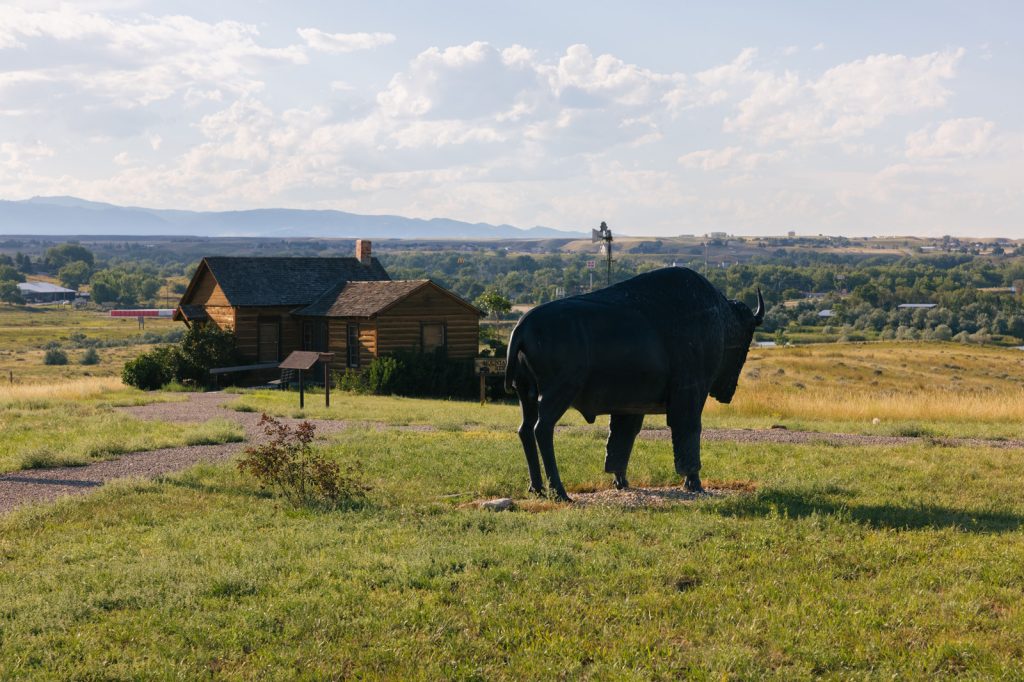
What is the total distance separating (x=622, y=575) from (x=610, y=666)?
1951 mm

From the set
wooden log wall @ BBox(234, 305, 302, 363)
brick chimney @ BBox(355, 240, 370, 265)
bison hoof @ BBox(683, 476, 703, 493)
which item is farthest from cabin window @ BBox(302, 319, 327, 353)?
bison hoof @ BBox(683, 476, 703, 493)

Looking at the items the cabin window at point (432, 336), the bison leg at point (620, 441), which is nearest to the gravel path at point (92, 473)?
the bison leg at point (620, 441)

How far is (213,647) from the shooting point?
22.3 ft

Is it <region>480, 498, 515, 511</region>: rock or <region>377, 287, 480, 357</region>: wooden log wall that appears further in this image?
<region>377, 287, 480, 357</region>: wooden log wall

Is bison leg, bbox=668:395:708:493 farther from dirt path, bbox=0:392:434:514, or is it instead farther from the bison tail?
dirt path, bbox=0:392:434:514

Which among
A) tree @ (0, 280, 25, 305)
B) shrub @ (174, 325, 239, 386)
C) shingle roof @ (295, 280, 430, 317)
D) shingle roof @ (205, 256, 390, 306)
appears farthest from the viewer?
tree @ (0, 280, 25, 305)

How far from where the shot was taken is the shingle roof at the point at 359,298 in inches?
1436

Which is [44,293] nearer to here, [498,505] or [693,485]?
[498,505]

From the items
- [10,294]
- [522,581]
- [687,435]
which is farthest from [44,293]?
[522,581]

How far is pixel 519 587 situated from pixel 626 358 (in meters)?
4.17

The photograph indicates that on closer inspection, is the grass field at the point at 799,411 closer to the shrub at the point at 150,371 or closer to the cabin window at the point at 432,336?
the cabin window at the point at 432,336

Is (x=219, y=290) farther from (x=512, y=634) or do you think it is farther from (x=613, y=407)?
(x=512, y=634)

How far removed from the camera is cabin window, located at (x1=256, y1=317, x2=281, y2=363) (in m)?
39.4

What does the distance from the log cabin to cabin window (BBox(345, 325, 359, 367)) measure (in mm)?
39
